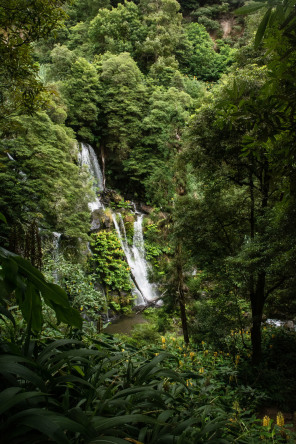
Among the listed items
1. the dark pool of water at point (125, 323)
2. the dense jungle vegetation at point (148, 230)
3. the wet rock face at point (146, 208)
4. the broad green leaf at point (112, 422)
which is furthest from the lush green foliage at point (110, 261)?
the broad green leaf at point (112, 422)

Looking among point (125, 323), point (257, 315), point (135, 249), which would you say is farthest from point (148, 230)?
point (257, 315)

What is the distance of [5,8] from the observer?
2.85 meters

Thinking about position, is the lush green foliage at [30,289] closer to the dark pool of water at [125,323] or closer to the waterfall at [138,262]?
the dark pool of water at [125,323]

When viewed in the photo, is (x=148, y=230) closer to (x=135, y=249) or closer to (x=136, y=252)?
(x=135, y=249)

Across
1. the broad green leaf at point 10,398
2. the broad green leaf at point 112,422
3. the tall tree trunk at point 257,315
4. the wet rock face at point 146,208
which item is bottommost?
the broad green leaf at point 112,422

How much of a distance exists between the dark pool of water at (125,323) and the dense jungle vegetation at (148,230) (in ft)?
1.56

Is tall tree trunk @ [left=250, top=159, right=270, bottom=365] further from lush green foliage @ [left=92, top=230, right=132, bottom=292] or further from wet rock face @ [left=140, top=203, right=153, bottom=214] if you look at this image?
wet rock face @ [left=140, top=203, right=153, bottom=214]

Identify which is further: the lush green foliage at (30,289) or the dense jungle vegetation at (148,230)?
the dense jungle vegetation at (148,230)

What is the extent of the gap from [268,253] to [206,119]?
8.91 feet

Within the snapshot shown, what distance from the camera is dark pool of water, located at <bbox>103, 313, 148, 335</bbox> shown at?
9680 millimetres

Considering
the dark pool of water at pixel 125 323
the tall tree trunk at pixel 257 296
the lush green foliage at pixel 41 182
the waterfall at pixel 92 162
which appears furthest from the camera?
the waterfall at pixel 92 162

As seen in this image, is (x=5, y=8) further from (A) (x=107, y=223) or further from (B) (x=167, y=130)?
(B) (x=167, y=130)

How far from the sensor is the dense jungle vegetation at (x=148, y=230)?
3.50 ft

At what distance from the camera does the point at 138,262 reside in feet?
44.5
